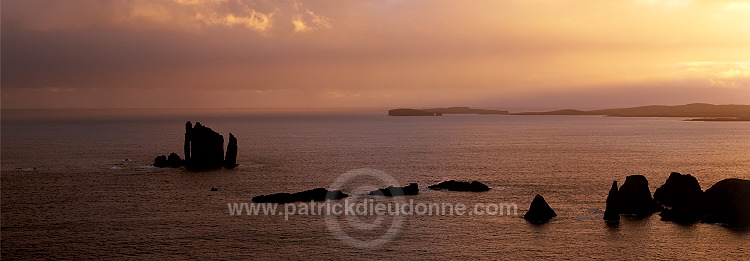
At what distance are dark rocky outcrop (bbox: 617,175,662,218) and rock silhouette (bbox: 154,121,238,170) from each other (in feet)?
259

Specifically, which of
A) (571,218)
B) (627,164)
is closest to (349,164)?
(627,164)

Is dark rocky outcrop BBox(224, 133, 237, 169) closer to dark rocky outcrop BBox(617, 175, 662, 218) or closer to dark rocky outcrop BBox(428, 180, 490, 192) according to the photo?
dark rocky outcrop BBox(428, 180, 490, 192)

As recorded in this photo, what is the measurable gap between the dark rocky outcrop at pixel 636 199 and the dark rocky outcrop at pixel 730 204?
606 centimetres

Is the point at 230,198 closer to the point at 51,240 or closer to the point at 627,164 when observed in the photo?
the point at 51,240

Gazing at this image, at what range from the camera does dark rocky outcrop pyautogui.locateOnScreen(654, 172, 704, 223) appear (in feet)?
225

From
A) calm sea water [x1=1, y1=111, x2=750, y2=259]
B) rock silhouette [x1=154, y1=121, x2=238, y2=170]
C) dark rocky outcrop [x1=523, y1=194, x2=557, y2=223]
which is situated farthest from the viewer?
rock silhouette [x1=154, y1=121, x2=238, y2=170]

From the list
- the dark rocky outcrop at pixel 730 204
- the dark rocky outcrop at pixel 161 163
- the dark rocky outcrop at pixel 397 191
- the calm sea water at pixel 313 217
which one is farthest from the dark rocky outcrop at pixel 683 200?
the dark rocky outcrop at pixel 161 163

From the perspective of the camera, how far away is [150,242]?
195 feet

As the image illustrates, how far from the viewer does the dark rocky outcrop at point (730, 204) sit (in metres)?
65.4

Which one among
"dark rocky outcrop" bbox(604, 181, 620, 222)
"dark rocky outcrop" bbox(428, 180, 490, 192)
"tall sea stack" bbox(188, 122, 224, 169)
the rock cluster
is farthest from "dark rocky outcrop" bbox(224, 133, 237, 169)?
"dark rocky outcrop" bbox(604, 181, 620, 222)

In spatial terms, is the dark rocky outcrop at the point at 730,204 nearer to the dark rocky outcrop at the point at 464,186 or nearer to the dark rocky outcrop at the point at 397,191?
the dark rocky outcrop at the point at 464,186

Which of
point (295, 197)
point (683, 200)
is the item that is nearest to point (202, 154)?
point (295, 197)

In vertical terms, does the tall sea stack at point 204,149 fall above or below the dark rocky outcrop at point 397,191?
above

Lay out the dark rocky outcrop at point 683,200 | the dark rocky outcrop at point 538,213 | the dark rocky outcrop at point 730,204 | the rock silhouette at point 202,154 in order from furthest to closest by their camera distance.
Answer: the rock silhouette at point 202,154, the dark rocky outcrop at point 683,200, the dark rocky outcrop at point 538,213, the dark rocky outcrop at point 730,204
